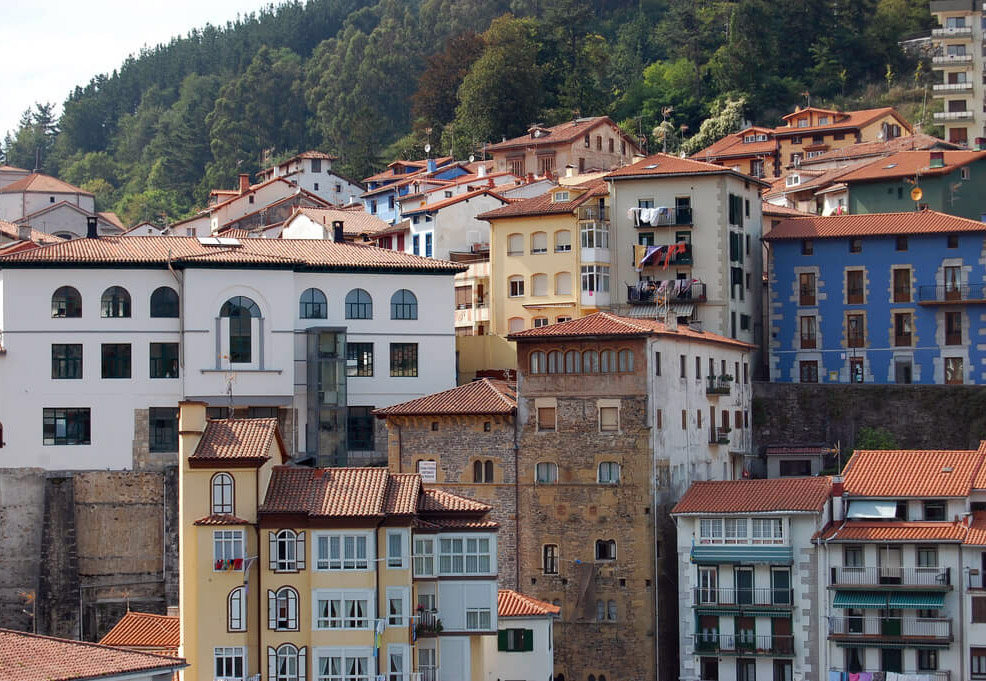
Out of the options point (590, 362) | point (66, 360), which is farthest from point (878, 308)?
point (66, 360)

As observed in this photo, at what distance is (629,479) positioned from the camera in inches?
2687

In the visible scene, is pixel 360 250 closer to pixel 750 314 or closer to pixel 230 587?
pixel 750 314

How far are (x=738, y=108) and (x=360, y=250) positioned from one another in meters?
61.0

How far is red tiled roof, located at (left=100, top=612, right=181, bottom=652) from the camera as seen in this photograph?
6122cm

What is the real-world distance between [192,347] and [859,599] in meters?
25.5

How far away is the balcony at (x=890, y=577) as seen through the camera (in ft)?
210

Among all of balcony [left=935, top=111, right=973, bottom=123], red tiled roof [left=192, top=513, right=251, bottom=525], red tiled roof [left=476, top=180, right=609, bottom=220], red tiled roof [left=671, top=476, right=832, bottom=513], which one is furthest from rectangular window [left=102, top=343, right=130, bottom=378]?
balcony [left=935, top=111, right=973, bottom=123]

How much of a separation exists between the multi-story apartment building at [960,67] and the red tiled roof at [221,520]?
77.9 m

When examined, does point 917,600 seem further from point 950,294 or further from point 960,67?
point 960,67

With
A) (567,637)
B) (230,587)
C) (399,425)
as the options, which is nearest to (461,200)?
(399,425)

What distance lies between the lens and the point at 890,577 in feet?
212

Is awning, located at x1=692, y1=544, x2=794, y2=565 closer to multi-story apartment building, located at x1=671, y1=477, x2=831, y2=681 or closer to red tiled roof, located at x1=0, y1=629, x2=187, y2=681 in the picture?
multi-story apartment building, located at x1=671, y1=477, x2=831, y2=681

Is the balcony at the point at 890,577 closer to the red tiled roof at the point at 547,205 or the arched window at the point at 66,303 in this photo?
the red tiled roof at the point at 547,205

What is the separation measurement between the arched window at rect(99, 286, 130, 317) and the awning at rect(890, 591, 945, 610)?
1144 inches
